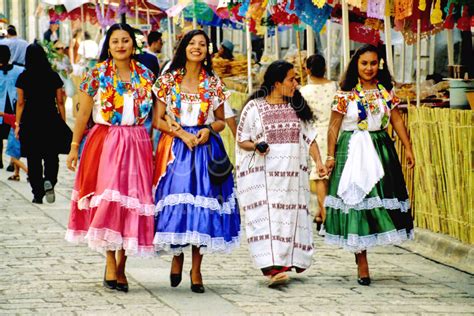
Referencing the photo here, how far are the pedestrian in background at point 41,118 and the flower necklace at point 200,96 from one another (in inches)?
240

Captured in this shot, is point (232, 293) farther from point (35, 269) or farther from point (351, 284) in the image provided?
point (35, 269)

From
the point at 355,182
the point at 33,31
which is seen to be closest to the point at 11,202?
the point at 355,182

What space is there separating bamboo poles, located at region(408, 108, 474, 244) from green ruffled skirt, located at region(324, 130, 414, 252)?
1.27 m

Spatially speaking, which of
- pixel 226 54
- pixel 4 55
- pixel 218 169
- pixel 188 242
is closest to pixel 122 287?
pixel 188 242

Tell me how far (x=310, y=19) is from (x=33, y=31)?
26900 mm

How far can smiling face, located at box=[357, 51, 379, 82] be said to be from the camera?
35.0 feet

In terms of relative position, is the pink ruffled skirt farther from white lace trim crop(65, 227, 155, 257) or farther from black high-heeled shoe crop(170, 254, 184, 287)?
black high-heeled shoe crop(170, 254, 184, 287)

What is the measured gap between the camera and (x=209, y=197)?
9.90m

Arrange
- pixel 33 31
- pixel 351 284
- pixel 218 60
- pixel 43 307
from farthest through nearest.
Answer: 1. pixel 33 31
2. pixel 218 60
3. pixel 351 284
4. pixel 43 307

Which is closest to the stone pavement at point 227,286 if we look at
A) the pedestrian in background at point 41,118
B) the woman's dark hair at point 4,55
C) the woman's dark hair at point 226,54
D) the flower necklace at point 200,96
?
the flower necklace at point 200,96

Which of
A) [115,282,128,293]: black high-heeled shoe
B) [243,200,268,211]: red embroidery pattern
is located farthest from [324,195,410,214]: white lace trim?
[115,282,128,293]: black high-heeled shoe

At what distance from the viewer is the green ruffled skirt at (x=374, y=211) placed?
34.7 ft

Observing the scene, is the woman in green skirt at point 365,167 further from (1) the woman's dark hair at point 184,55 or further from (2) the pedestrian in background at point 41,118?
(2) the pedestrian in background at point 41,118

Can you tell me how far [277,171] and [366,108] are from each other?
89cm
